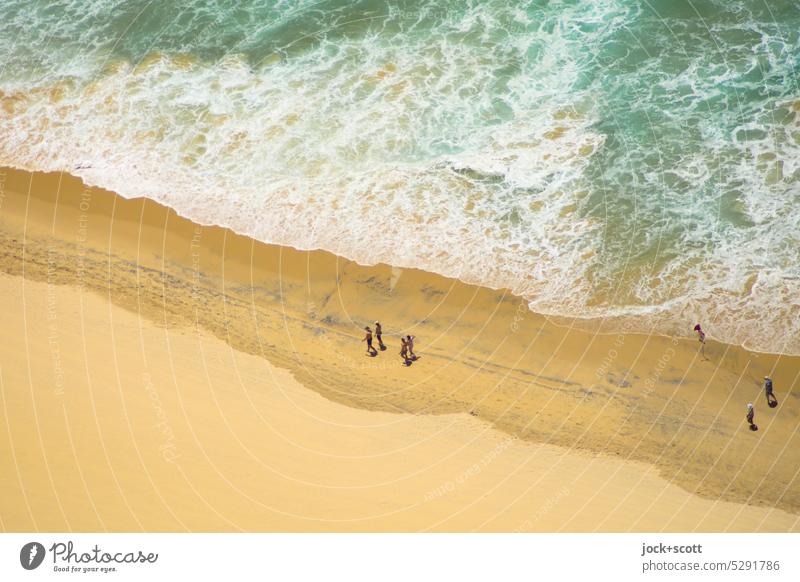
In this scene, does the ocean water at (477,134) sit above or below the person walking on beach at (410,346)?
above

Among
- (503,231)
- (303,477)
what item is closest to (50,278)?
(303,477)

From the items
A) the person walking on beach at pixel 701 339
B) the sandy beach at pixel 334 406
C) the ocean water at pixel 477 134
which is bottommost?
the sandy beach at pixel 334 406

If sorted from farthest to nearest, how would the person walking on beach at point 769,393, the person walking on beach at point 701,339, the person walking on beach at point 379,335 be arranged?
the person walking on beach at point 379,335 → the person walking on beach at point 701,339 → the person walking on beach at point 769,393

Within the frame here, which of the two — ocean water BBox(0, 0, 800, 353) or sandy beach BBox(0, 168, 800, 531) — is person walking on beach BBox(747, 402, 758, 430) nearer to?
sandy beach BBox(0, 168, 800, 531)

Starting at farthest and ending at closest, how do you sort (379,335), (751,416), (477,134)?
1. (477,134)
2. (379,335)
3. (751,416)

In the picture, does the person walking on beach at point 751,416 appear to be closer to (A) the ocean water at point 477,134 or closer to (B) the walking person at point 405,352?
(A) the ocean water at point 477,134

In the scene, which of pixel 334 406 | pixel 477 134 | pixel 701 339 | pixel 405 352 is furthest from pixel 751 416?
pixel 477 134

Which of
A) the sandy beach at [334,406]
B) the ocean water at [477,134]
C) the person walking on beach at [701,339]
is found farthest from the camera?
the ocean water at [477,134]

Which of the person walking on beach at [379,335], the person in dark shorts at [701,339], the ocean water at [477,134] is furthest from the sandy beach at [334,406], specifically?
the ocean water at [477,134]

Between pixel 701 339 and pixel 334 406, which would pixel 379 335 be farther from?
pixel 701 339
